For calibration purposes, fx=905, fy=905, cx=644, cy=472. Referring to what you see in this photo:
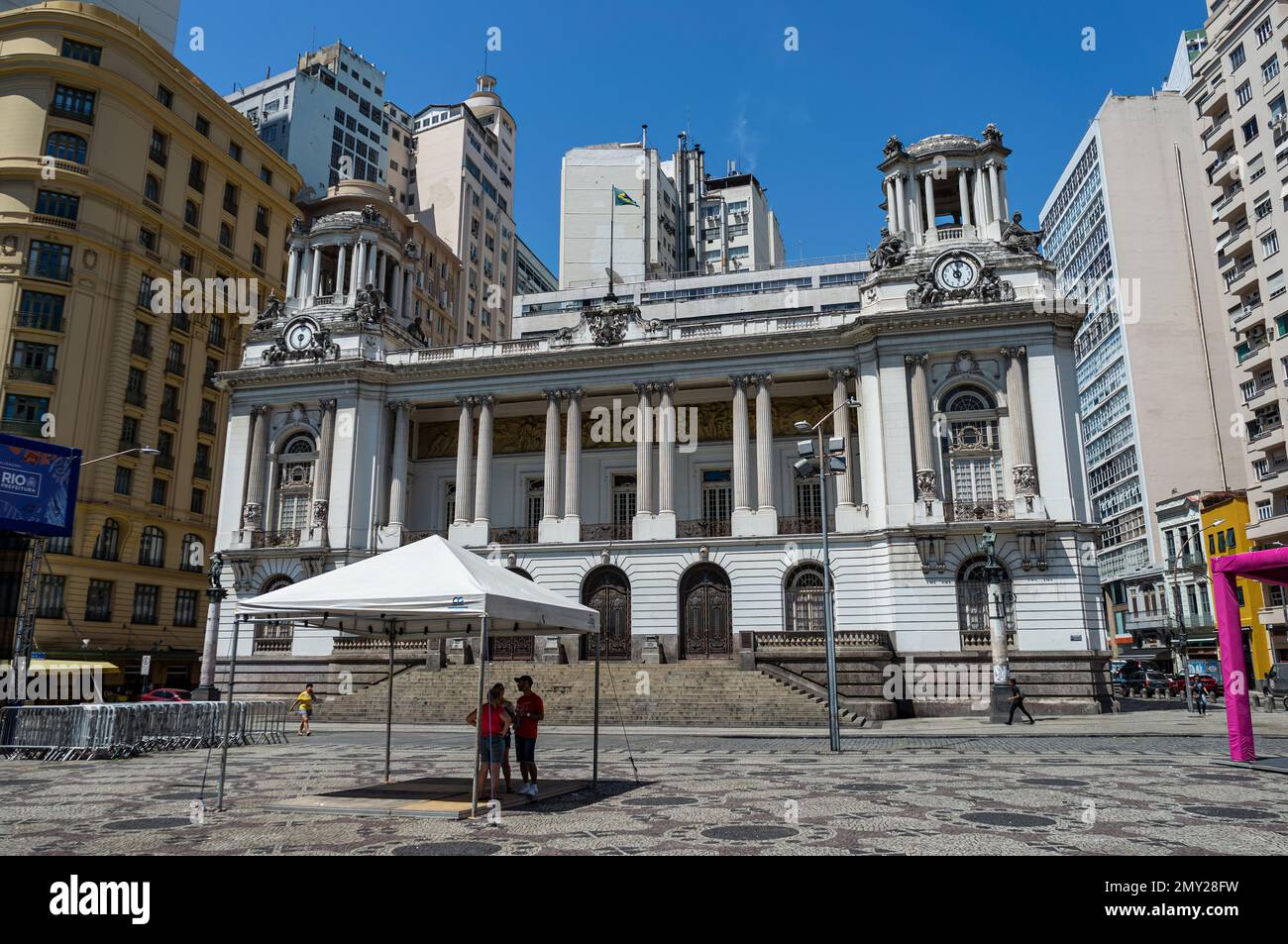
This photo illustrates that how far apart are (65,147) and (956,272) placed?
45.4 m

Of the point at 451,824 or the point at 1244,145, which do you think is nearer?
the point at 451,824

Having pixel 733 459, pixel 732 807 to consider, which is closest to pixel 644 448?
pixel 733 459

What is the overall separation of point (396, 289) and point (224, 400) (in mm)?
15044

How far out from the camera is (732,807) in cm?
1096

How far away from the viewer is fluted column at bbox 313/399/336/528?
136 ft

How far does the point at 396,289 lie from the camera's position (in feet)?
161

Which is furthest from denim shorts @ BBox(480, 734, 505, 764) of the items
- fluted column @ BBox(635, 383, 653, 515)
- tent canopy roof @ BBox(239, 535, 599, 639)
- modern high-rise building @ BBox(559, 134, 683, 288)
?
modern high-rise building @ BBox(559, 134, 683, 288)

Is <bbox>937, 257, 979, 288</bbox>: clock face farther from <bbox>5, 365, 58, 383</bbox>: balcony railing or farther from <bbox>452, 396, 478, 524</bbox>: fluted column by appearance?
<bbox>5, 365, 58, 383</bbox>: balcony railing

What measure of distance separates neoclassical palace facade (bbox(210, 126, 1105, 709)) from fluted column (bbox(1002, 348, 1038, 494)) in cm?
10

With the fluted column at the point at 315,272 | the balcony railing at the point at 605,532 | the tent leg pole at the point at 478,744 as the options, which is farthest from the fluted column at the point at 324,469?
the tent leg pole at the point at 478,744
